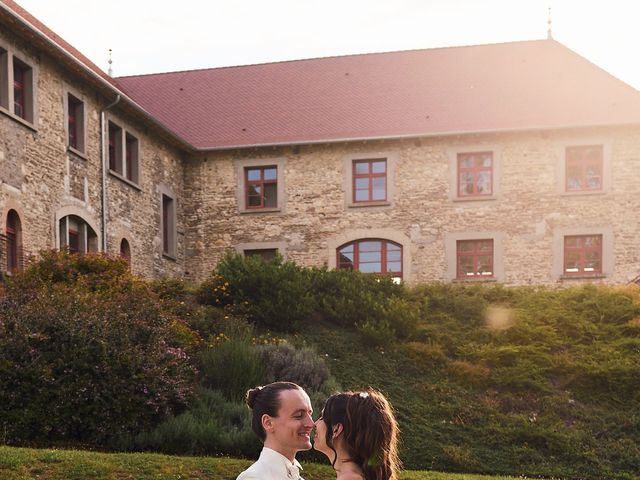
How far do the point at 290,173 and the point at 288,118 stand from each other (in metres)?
2.11

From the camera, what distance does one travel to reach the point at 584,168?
26.1 m

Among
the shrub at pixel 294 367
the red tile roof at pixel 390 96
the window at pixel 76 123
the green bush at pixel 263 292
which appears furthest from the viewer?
the red tile roof at pixel 390 96

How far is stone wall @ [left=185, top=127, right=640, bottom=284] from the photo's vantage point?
84.6 ft

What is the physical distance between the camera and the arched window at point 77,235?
20.5m

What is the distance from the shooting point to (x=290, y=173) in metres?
27.3

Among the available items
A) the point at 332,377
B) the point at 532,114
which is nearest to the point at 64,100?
the point at 332,377

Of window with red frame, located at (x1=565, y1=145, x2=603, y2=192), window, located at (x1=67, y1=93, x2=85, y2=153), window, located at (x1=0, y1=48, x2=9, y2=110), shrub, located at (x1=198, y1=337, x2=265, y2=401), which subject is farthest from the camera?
window with red frame, located at (x1=565, y1=145, x2=603, y2=192)

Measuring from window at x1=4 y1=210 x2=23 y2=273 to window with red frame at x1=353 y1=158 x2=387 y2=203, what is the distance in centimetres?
1133

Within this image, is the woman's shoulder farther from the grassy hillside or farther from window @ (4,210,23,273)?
window @ (4,210,23,273)

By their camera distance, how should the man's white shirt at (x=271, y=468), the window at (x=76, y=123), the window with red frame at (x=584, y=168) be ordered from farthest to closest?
the window with red frame at (x=584, y=168)
the window at (x=76, y=123)
the man's white shirt at (x=271, y=468)

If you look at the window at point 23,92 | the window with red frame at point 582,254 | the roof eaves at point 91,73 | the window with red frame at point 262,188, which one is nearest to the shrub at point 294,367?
the window at point 23,92

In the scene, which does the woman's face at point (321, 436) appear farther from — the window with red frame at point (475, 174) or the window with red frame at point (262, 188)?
the window with red frame at point (262, 188)

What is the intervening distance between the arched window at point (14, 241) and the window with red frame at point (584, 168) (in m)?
15.5

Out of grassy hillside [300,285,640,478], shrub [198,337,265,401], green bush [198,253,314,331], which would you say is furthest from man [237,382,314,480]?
green bush [198,253,314,331]
